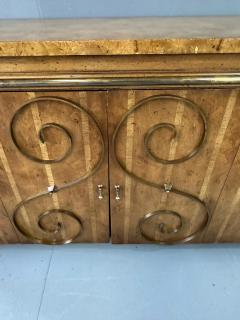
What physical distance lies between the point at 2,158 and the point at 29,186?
0.11 metres

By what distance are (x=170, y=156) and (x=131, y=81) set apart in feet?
0.73

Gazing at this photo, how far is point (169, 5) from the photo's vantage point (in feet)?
2.53

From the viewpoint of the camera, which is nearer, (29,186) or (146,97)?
(146,97)

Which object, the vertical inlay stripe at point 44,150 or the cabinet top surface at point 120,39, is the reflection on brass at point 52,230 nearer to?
the vertical inlay stripe at point 44,150

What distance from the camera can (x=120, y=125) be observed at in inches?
24.9

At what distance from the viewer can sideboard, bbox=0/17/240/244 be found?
539mm

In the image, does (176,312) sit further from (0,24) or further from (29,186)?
(0,24)

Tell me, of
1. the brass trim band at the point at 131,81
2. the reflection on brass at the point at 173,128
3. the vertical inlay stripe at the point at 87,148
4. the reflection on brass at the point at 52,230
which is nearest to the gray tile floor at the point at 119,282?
the reflection on brass at the point at 52,230

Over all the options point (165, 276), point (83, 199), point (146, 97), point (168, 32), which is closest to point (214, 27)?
point (168, 32)

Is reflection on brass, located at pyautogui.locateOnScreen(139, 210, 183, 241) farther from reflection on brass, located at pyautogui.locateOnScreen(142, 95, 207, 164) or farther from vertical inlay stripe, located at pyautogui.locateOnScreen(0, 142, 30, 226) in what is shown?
vertical inlay stripe, located at pyautogui.locateOnScreen(0, 142, 30, 226)

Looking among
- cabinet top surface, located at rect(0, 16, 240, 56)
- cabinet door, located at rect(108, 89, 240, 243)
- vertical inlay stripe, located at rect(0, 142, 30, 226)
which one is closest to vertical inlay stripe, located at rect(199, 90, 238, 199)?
cabinet door, located at rect(108, 89, 240, 243)

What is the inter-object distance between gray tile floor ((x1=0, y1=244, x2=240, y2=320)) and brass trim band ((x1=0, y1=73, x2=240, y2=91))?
653 millimetres

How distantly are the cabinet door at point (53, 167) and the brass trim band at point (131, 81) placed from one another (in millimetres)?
25

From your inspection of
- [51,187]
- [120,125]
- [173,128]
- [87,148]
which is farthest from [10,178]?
[173,128]
